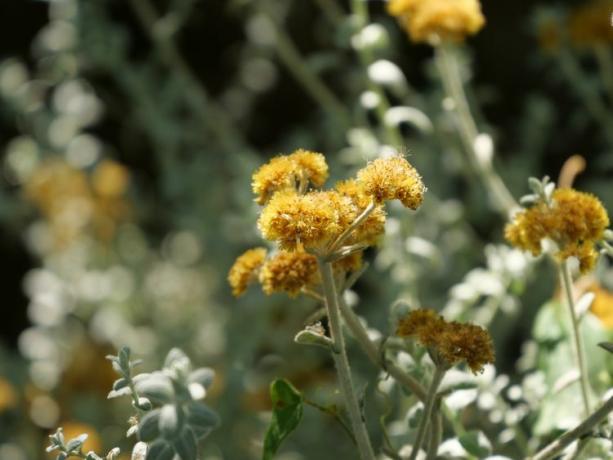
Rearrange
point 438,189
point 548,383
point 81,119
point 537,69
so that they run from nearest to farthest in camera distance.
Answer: point 548,383, point 438,189, point 81,119, point 537,69

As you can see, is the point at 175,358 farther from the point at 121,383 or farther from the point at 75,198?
the point at 75,198

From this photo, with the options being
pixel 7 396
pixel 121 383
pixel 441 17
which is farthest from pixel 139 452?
pixel 7 396

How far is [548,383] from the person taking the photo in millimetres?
1439

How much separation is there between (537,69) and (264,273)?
2.40m

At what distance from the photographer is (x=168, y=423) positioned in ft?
3.05

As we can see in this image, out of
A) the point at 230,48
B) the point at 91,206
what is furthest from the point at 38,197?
the point at 230,48

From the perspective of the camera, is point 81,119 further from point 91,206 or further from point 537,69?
point 537,69

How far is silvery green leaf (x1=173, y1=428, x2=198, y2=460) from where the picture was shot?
93 centimetres

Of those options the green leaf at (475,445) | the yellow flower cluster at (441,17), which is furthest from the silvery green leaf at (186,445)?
the yellow flower cluster at (441,17)

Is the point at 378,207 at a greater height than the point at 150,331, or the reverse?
the point at 150,331

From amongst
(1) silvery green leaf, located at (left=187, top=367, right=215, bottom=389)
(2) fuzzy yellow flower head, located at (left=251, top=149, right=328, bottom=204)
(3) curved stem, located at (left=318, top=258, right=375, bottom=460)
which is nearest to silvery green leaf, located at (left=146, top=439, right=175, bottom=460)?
(1) silvery green leaf, located at (left=187, top=367, right=215, bottom=389)

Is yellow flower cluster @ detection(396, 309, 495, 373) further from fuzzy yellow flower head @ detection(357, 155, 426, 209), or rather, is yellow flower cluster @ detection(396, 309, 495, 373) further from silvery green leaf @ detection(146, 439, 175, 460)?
silvery green leaf @ detection(146, 439, 175, 460)

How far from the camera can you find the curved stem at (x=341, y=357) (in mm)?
1039

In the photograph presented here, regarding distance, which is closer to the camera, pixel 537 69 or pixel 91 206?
pixel 91 206
